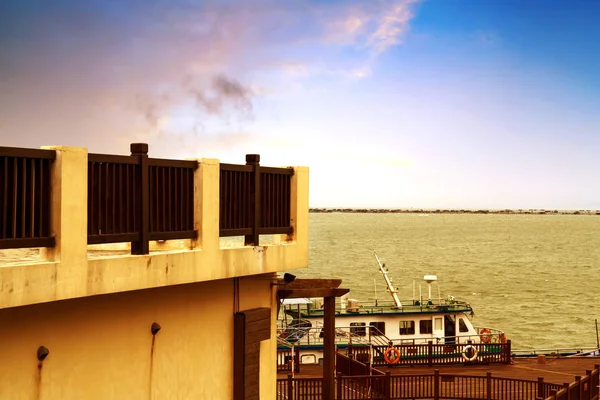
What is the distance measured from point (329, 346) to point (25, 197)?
284 inches

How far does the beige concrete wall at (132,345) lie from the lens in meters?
8.11

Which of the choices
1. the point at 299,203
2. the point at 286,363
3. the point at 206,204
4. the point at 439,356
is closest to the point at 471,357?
the point at 439,356

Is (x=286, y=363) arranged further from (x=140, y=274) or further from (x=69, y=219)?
(x=69, y=219)

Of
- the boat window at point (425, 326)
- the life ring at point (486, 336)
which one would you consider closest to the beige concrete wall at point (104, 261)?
the life ring at point (486, 336)

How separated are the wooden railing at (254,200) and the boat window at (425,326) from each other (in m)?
22.7

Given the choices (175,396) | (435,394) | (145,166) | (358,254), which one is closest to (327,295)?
(175,396)

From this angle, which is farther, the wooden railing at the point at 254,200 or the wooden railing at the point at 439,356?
the wooden railing at the point at 439,356

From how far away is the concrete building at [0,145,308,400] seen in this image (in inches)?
312

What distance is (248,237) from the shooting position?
11414 mm

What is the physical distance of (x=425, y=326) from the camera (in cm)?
3350

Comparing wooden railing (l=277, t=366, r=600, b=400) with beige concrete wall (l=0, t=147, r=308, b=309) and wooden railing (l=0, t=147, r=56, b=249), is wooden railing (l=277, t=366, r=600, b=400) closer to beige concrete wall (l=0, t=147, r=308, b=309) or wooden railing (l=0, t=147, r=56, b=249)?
beige concrete wall (l=0, t=147, r=308, b=309)

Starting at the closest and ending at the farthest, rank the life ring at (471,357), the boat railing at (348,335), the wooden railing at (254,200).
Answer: the wooden railing at (254,200) → the life ring at (471,357) → the boat railing at (348,335)

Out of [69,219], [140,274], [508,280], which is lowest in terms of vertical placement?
[508,280]

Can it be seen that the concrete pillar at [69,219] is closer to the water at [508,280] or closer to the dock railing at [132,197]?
the dock railing at [132,197]
